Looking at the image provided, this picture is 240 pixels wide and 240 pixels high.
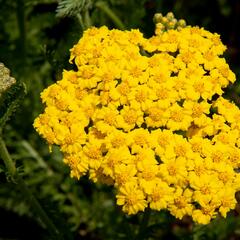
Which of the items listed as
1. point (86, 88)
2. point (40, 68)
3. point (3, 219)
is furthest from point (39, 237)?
point (86, 88)

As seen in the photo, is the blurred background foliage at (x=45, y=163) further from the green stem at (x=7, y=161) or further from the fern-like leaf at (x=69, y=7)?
the green stem at (x=7, y=161)

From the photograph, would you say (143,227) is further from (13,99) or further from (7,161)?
(13,99)

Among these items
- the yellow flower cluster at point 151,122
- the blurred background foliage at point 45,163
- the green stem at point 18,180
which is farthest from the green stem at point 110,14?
the green stem at point 18,180

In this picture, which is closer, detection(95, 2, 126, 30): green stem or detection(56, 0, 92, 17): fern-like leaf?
detection(56, 0, 92, 17): fern-like leaf

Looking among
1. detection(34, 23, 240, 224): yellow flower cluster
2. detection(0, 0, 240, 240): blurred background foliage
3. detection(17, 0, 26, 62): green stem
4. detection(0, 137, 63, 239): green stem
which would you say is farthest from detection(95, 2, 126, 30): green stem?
detection(0, 137, 63, 239): green stem

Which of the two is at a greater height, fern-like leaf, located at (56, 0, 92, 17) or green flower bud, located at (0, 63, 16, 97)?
fern-like leaf, located at (56, 0, 92, 17)

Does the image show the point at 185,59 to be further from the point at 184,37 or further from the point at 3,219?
the point at 3,219

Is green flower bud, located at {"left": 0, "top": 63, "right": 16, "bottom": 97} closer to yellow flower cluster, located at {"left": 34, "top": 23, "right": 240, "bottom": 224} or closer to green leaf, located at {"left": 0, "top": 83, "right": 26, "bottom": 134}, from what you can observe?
green leaf, located at {"left": 0, "top": 83, "right": 26, "bottom": 134}

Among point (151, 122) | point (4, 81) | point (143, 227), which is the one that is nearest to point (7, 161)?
point (4, 81)
